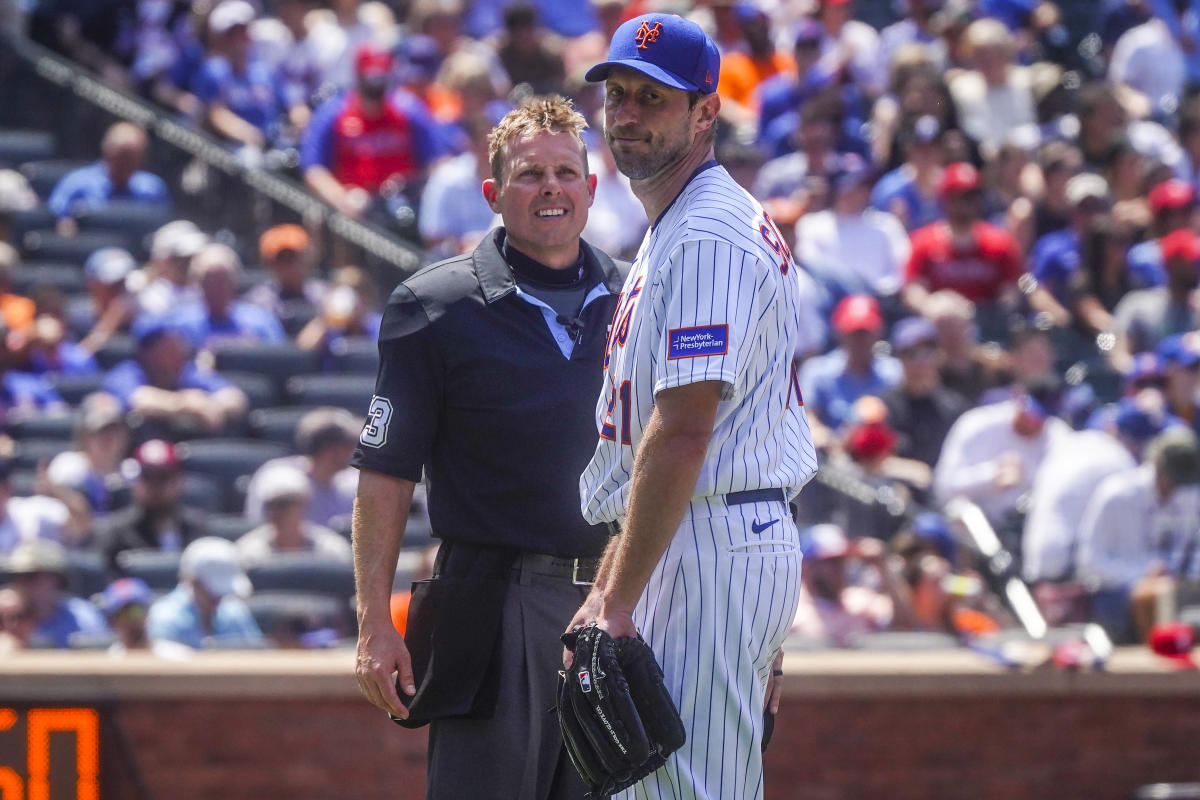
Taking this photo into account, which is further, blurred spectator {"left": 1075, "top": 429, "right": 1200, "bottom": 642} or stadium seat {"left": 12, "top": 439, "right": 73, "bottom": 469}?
stadium seat {"left": 12, "top": 439, "right": 73, "bottom": 469}

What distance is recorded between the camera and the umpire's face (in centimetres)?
425

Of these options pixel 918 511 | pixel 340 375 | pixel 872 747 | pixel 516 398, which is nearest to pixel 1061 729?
pixel 872 747

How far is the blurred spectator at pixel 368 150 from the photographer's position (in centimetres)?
1077

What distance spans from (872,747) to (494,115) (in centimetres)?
528

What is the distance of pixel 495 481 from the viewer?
424cm

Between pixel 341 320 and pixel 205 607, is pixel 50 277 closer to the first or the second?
pixel 341 320

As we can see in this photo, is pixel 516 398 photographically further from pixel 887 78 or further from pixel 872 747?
pixel 887 78

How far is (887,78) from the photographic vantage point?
12414mm

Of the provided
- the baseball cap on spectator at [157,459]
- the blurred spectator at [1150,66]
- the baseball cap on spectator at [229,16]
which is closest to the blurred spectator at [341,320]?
the baseball cap on spectator at [157,459]

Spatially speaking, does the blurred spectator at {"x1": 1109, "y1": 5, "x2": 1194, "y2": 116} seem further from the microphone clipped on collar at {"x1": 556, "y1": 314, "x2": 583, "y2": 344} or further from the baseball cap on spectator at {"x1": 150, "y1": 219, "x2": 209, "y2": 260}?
the microphone clipped on collar at {"x1": 556, "y1": 314, "x2": 583, "y2": 344}

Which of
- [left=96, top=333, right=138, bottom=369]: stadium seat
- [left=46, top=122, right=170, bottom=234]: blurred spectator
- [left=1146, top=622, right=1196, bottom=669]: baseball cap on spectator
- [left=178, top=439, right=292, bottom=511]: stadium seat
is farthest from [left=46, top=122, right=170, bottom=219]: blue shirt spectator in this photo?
[left=1146, top=622, right=1196, bottom=669]: baseball cap on spectator

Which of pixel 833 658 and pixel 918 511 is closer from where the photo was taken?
pixel 833 658

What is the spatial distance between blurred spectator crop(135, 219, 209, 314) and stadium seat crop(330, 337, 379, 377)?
32.9 inches

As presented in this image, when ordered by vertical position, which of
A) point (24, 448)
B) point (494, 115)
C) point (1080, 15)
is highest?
point (1080, 15)
